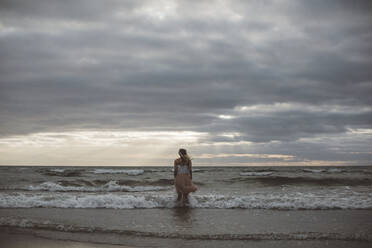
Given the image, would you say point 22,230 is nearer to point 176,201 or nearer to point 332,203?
point 176,201

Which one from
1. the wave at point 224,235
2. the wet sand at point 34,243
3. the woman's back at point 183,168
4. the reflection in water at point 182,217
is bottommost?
the reflection in water at point 182,217

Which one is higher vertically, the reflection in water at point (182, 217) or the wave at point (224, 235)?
the wave at point (224, 235)

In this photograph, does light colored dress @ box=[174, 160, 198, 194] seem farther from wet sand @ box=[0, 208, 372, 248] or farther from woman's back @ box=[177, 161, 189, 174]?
wet sand @ box=[0, 208, 372, 248]

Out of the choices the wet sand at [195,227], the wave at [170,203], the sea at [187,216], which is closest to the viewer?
the wet sand at [195,227]

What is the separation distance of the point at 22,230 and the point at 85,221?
1.54 metres

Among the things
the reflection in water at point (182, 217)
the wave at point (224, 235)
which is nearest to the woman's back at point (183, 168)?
the reflection in water at point (182, 217)

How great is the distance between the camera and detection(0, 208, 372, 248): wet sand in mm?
6363

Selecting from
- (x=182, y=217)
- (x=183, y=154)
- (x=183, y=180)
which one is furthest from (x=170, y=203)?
(x=182, y=217)

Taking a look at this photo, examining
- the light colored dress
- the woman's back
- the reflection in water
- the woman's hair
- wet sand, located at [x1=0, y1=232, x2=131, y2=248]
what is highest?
Result: the woman's hair

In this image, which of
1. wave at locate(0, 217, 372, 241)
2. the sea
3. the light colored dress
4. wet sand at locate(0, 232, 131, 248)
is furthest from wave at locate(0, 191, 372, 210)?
wet sand at locate(0, 232, 131, 248)

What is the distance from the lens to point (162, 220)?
8477 mm

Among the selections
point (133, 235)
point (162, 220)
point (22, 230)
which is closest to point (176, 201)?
point (162, 220)

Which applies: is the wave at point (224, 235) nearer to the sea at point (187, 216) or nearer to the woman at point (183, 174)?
the sea at point (187, 216)

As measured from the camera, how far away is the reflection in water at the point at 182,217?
7949 mm
